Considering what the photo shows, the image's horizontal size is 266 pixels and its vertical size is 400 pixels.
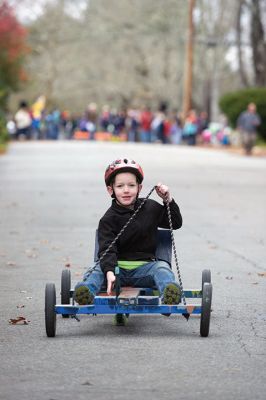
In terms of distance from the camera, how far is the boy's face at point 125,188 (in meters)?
8.05

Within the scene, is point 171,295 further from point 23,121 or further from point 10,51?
point 23,121

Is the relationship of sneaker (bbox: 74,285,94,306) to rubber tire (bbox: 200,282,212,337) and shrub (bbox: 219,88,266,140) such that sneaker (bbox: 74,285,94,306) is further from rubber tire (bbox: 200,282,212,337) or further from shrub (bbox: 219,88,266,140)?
shrub (bbox: 219,88,266,140)

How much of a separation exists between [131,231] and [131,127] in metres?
55.5

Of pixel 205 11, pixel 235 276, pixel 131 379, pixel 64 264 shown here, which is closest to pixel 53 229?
pixel 64 264

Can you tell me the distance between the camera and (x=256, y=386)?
6.13 metres

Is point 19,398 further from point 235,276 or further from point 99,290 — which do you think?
point 235,276

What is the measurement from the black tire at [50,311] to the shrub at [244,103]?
4241 centimetres

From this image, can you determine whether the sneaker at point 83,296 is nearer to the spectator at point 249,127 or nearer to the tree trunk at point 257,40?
the spectator at point 249,127

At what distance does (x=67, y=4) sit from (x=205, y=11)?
58.7ft

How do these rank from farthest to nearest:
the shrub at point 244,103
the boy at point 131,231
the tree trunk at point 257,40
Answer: the tree trunk at point 257,40
the shrub at point 244,103
the boy at point 131,231

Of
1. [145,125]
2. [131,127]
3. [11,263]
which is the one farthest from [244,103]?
[11,263]

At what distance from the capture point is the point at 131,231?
26.6ft

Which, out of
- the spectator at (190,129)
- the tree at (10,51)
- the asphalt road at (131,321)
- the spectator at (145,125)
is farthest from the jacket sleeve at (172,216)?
the spectator at (145,125)

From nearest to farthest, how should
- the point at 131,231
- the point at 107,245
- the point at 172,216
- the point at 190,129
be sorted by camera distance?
the point at 107,245 → the point at 131,231 → the point at 172,216 → the point at 190,129
